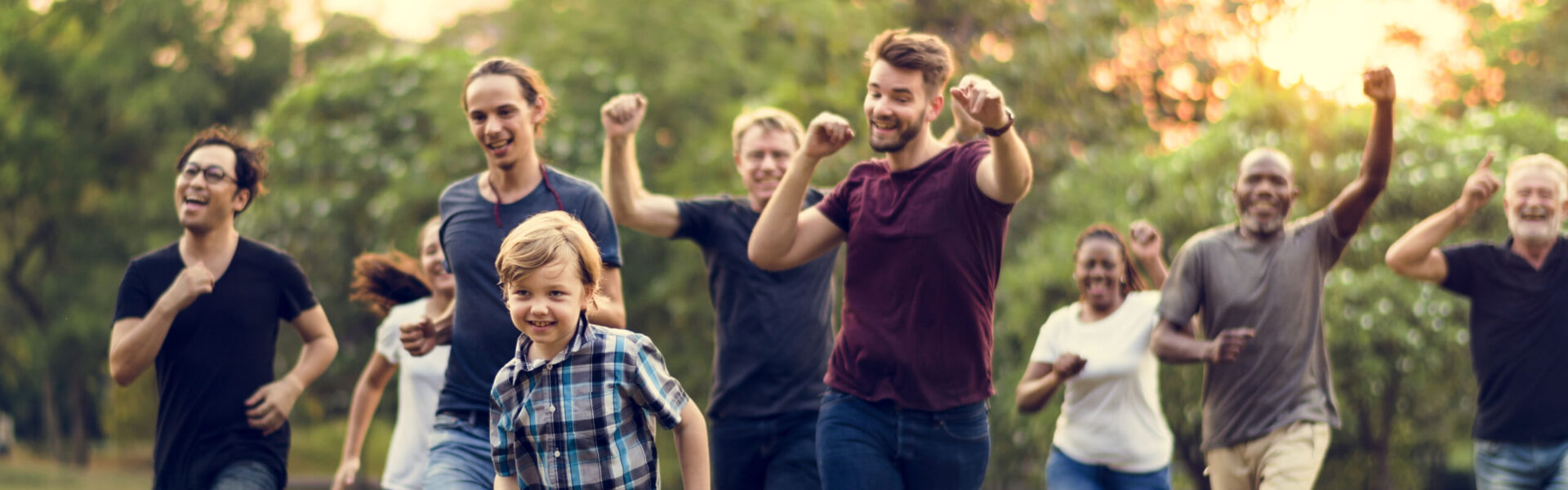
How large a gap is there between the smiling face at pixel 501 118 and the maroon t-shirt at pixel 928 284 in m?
1.40

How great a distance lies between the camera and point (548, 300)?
13.7 ft

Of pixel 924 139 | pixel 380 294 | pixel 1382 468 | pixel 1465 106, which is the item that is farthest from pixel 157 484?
pixel 1465 106

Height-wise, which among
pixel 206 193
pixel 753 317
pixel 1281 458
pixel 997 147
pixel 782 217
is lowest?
pixel 1281 458

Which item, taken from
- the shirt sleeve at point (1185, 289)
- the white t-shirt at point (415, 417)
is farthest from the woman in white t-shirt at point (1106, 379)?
the white t-shirt at point (415, 417)

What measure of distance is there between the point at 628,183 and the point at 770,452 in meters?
1.29

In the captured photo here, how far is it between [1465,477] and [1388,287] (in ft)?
38.6

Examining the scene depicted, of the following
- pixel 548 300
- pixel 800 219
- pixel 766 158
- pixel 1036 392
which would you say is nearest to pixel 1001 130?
pixel 800 219

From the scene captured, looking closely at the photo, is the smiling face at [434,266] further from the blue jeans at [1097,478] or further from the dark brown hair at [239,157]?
the blue jeans at [1097,478]

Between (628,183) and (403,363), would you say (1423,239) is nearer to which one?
(628,183)

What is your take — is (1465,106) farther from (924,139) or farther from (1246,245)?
(924,139)

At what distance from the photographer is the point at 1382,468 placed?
16.5m

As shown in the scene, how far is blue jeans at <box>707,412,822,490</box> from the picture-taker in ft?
19.0

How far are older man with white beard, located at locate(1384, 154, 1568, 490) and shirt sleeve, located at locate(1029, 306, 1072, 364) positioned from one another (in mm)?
1562

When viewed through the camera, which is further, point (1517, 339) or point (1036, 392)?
point (1036, 392)
